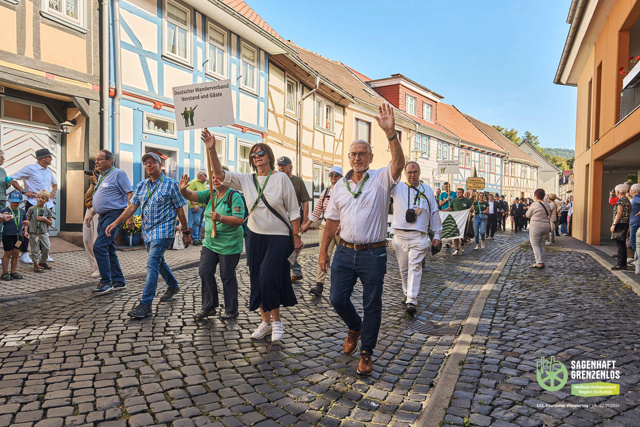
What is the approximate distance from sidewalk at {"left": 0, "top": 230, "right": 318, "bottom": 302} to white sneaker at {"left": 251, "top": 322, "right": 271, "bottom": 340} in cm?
361

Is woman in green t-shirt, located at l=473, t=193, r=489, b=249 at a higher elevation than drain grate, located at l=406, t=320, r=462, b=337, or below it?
higher

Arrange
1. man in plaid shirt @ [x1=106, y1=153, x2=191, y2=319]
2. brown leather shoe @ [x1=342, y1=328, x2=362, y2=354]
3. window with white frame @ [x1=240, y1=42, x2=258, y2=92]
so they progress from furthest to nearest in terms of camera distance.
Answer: window with white frame @ [x1=240, y1=42, x2=258, y2=92], man in plaid shirt @ [x1=106, y1=153, x2=191, y2=319], brown leather shoe @ [x1=342, y1=328, x2=362, y2=354]

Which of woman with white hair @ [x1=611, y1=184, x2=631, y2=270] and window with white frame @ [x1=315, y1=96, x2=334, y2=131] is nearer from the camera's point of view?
woman with white hair @ [x1=611, y1=184, x2=631, y2=270]

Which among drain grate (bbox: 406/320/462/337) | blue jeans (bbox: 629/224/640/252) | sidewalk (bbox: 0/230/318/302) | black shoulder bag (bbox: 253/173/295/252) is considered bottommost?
drain grate (bbox: 406/320/462/337)

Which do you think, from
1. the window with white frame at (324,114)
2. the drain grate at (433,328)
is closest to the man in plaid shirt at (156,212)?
the drain grate at (433,328)

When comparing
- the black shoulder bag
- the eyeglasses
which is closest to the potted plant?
the black shoulder bag

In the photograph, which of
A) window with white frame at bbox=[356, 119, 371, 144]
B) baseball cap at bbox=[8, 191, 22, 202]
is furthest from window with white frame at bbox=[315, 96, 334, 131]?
baseball cap at bbox=[8, 191, 22, 202]

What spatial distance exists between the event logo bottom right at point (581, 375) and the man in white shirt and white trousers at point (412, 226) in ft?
6.87

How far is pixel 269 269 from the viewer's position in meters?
4.36

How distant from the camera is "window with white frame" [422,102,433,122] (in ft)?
113

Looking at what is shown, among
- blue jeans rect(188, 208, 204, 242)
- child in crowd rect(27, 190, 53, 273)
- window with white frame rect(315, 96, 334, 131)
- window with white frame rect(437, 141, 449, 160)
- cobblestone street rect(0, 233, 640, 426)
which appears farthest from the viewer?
window with white frame rect(437, 141, 449, 160)

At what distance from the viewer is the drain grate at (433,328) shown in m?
4.95

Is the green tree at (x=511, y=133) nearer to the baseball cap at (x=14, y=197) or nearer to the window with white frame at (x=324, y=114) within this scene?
the window with white frame at (x=324, y=114)

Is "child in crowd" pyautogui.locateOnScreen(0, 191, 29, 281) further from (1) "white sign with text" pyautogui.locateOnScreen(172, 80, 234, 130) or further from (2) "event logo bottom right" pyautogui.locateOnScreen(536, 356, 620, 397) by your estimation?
(2) "event logo bottom right" pyautogui.locateOnScreen(536, 356, 620, 397)
